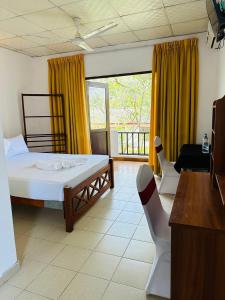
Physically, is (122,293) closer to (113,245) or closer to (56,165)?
(113,245)

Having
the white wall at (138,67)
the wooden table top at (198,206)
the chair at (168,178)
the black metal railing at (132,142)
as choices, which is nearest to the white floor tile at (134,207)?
the chair at (168,178)

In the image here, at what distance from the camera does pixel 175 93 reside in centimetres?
420

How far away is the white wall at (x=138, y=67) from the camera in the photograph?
4020 millimetres

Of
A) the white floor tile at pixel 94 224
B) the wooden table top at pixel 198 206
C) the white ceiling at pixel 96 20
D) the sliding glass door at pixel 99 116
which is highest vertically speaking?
the white ceiling at pixel 96 20

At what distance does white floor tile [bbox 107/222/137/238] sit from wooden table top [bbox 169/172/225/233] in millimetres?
968

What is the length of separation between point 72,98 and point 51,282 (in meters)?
3.93

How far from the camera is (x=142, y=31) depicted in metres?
3.80

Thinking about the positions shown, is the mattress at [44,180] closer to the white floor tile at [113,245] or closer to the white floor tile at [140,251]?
the white floor tile at [113,245]

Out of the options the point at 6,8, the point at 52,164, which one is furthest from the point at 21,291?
the point at 6,8

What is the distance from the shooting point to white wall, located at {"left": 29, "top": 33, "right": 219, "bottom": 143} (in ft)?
13.2

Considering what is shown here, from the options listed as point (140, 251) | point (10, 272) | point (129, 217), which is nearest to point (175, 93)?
point (129, 217)

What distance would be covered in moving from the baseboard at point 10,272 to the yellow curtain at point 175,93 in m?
3.32

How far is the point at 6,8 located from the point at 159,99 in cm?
288

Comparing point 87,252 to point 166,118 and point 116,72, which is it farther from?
point 116,72
